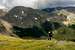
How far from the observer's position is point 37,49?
17488 centimetres

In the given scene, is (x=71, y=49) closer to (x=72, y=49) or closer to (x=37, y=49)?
(x=72, y=49)

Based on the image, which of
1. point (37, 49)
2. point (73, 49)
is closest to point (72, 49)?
point (73, 49)

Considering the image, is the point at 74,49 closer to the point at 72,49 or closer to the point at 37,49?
the point at 72,49

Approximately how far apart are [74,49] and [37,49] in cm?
2629

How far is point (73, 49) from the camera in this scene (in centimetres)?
17012

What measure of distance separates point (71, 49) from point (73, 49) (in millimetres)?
1918

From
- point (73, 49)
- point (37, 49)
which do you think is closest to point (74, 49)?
point (73, 49)

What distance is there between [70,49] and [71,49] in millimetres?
1008

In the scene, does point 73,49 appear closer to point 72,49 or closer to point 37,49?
point 72,49

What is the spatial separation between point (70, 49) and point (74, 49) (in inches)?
122

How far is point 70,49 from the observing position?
171 meters

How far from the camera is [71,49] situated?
172 metres

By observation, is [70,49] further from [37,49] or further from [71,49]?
[37,49]

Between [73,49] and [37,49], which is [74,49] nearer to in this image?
[73,49]
